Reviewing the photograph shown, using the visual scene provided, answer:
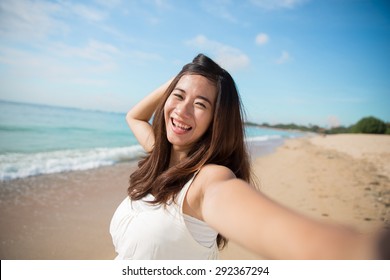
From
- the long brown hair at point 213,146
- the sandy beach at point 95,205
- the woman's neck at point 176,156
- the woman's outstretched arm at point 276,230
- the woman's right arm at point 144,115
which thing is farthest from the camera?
the sandy beach at point 95,205

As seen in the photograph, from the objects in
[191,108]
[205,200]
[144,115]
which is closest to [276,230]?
[205,200]

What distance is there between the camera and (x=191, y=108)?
1.32 meters

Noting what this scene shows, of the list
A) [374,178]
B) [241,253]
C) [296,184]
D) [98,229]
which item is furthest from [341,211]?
[98,229]

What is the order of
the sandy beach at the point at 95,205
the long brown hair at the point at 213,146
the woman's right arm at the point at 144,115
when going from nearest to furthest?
the long brown hair at the point at 213,146
the woman's right arm at the point at 144,115
the sandy beach at the point at 95,205

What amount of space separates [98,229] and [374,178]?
644cm

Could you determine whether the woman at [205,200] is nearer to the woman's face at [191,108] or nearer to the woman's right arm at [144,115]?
the woman's face at [191,108]

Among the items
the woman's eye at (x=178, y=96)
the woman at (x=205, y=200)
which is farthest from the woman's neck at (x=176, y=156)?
the woman's eye at (x=178, y=96)

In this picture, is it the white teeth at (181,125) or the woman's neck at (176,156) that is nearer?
the white teeth at (181,125)

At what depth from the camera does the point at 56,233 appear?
2918 mm

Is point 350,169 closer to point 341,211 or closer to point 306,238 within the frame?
point 341,211

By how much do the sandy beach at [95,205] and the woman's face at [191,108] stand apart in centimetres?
181

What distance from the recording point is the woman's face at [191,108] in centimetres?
129

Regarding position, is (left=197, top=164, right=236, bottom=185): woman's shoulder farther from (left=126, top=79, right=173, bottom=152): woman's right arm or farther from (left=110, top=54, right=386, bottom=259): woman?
(left=126, top=79, right=173, bottom=152): woman's right arm

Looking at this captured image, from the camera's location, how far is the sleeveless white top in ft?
3.51
